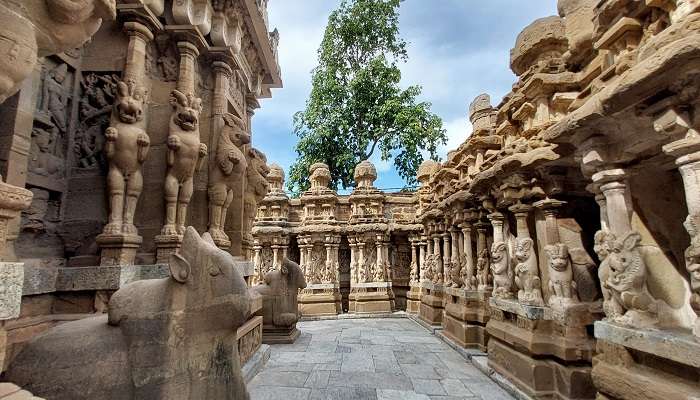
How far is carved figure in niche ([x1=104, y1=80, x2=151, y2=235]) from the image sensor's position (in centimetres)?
308

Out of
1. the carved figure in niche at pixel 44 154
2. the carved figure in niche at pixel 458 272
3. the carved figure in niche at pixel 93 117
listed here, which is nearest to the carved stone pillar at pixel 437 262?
the carved figure in niche at pixel 458 272

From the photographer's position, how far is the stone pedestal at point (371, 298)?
1052 centimetres

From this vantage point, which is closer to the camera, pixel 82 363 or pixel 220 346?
pixel 82 363

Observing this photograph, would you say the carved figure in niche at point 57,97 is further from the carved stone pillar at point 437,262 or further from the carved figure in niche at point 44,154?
the carved stone pillar at point 437,262

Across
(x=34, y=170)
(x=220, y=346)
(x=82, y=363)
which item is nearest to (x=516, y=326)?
(x=220, y=346)

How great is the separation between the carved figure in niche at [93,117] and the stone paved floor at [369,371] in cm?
323

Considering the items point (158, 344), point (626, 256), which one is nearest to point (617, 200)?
point (626, 256)

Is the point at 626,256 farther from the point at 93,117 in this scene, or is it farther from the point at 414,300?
the point at 414,300

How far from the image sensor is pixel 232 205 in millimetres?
4922

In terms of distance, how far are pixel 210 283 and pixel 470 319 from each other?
5386mm

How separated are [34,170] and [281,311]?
4.69 m

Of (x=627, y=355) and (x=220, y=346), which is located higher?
(x=220, y=346)

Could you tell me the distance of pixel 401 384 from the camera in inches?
168

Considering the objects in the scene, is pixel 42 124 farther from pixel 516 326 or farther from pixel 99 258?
pixel 516 326
